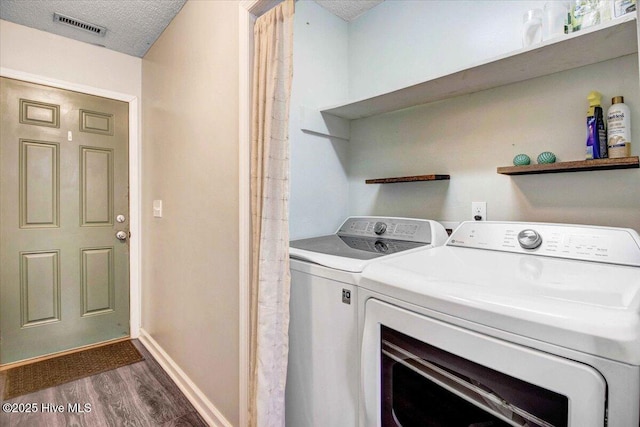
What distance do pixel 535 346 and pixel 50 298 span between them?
2991 mm

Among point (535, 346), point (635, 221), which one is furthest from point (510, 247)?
point (535, 346)

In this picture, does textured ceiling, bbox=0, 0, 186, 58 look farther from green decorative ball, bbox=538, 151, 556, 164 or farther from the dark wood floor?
the dark wood floor

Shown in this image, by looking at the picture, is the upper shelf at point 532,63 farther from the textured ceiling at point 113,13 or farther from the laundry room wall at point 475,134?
the textured ceiling at point 113,13

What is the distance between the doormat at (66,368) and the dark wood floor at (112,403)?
6cm

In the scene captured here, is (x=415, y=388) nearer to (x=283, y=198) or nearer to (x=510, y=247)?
(x=510, y=247)

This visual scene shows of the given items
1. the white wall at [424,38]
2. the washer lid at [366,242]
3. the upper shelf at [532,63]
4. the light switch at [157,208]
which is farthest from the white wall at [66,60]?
the washer lid at [366,242]

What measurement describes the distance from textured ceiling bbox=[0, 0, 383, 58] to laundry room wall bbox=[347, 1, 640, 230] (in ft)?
0.71

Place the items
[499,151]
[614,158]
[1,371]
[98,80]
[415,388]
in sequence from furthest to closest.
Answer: [98,80]
[1,371]
[499,151]
[614,158]
[415,388]

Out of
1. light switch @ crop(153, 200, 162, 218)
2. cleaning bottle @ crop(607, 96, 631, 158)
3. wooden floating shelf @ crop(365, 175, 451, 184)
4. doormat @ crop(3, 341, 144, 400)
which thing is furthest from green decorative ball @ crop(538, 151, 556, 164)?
doormat @ crop(3, 341, 144, 400)

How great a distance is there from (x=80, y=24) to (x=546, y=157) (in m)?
2.93

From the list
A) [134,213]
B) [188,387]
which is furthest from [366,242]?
[134,213]

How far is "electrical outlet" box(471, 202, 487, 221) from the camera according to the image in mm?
1457

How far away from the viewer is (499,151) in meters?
1.42

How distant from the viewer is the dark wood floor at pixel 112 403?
1.59 metres
